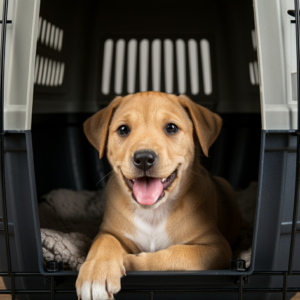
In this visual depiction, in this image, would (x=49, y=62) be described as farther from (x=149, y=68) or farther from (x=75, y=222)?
(x=75, y=222)

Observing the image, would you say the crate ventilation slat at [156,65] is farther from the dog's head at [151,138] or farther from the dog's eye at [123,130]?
the dog's eye at [123,130]

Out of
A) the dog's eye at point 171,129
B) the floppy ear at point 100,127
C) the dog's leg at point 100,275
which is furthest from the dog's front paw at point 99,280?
the dog's eye at point 171,129

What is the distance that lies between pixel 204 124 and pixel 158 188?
51 centimetres

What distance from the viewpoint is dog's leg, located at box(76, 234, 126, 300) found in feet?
5.79

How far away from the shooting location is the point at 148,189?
221 centimetres

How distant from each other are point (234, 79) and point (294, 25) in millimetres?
2173

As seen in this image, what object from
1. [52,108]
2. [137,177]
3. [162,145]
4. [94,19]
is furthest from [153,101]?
[94,19]

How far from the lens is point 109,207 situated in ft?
8.23

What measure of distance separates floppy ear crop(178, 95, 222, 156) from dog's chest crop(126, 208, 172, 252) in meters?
0.51

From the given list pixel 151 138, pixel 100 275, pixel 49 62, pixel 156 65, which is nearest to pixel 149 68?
pixel 156 65

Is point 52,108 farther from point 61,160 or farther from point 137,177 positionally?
point 137,177

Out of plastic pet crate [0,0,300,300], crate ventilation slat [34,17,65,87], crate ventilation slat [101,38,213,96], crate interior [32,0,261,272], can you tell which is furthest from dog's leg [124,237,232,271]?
crate ventilation slat [101,38,213,96]

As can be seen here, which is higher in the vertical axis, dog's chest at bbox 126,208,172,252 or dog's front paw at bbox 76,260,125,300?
dog's chest at bbox 126,208,172,252

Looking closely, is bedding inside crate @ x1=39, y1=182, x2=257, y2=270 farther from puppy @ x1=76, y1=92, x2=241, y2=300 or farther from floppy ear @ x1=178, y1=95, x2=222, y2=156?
floppy ear @ x1=178, y1=95, x2=222, y2=156
